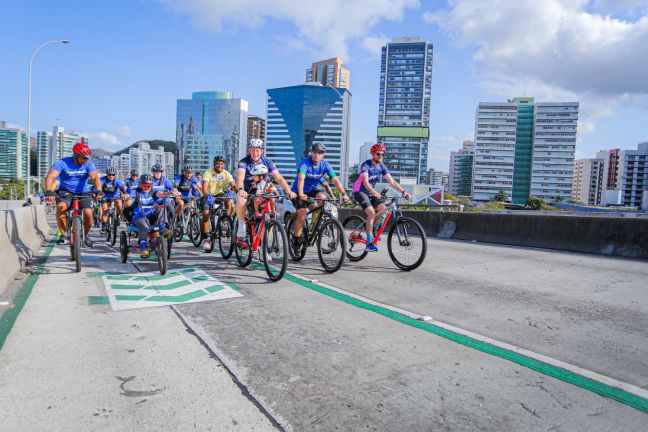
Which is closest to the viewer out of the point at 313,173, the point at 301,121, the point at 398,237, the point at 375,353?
the point at 375,353

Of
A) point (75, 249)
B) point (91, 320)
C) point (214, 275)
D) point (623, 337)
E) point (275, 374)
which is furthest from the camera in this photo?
point (75, 249)

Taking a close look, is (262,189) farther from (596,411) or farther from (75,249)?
(596,411)

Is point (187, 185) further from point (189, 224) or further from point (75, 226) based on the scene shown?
point (75, 226)

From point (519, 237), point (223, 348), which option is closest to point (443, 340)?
point (223, 348)

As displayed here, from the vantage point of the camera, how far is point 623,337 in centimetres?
423

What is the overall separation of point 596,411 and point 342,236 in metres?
4.75

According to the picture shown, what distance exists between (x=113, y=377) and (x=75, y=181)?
6331mm

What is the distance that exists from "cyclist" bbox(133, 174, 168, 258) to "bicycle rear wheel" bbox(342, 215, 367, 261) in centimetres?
342

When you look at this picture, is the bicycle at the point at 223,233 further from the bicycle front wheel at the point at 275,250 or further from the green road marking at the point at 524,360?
the green road marking at the point at 524,360

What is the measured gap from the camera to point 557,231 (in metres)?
11.5

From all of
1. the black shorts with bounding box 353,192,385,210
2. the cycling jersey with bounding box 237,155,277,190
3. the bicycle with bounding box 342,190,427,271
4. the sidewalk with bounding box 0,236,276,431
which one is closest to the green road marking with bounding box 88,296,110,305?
the sidewalk with bounding box 0,236,276,431

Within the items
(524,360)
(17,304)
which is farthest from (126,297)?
(524,360)

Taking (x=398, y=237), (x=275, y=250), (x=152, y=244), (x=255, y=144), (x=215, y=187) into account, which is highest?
(x=255, y=144)

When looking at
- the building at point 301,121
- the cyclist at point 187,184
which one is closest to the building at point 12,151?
the building at point 301,121
